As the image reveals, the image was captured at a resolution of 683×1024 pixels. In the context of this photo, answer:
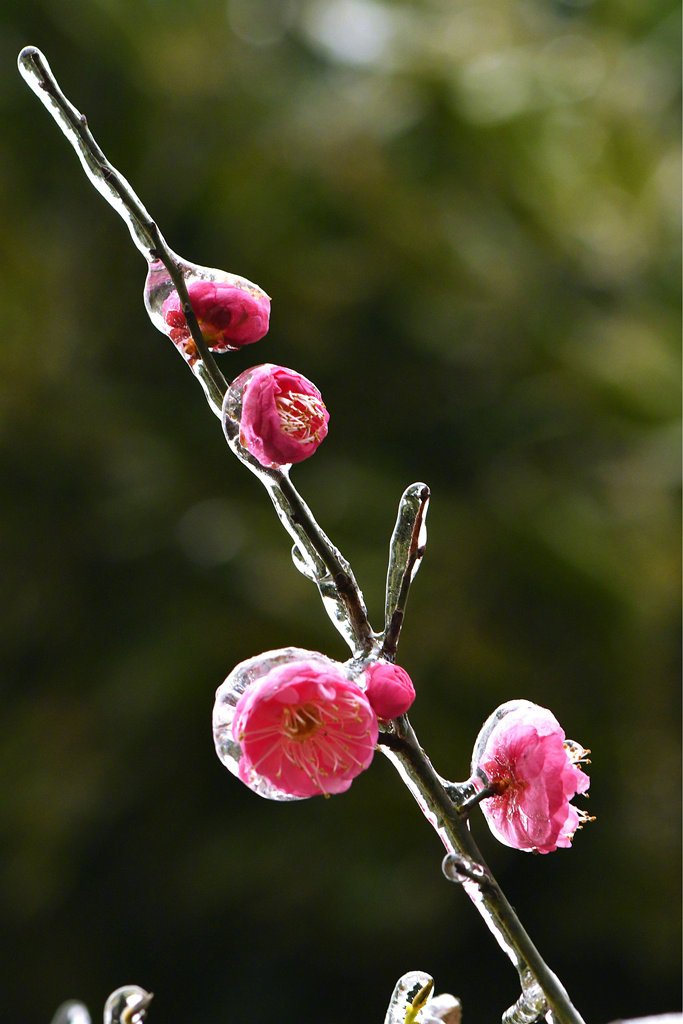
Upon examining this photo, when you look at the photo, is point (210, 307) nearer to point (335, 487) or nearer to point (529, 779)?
point (529, 779)

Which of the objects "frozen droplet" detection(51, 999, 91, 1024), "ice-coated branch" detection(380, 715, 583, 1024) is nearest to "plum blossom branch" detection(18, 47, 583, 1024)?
"ice-coated branch" detection(380, 715, 583, 1024)

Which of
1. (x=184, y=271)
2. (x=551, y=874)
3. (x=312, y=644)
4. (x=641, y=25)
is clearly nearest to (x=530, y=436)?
(x=312, y=644)

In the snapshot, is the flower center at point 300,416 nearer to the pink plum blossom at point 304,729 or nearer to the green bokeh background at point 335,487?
the pink plum blossom at point 304,729

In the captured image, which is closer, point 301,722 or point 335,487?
point 301,722

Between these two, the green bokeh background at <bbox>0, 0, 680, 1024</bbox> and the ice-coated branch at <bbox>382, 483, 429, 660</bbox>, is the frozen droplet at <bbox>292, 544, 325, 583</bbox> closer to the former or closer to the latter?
the ice-coated branch at <bbox>382, 483, 429, 660</bbox>

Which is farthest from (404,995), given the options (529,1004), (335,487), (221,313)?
(335,487)

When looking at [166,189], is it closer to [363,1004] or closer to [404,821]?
[404,821]

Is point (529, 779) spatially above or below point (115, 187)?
below
